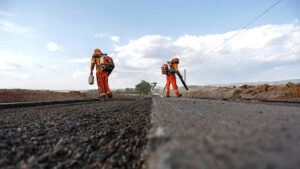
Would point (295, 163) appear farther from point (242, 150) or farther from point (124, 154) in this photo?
point (124, 154)

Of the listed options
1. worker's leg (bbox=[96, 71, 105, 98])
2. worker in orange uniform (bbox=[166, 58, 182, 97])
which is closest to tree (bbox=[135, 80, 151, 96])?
worker in orange uniform (bbox=[166, 58, 182, 97])

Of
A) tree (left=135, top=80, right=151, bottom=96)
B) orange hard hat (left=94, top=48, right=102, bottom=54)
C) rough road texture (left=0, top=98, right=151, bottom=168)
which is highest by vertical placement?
orange hard hat (left=94, top=48, right=102, bottom=54)

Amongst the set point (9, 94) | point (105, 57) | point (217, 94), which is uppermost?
point (105, 57)

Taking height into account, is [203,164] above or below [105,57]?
below

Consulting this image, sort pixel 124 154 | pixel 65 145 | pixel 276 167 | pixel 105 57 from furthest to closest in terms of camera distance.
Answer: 1. pixel 105 57
2. pixel 65 145
3. pixel 124 154
4. pixel 276 167

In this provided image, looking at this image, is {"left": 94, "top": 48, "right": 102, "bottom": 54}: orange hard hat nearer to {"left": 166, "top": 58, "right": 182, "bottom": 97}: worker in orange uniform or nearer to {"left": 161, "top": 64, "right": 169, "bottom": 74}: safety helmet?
{"left": 161, "top": 64, "right": 169, "bottom": 74}: safety helmet

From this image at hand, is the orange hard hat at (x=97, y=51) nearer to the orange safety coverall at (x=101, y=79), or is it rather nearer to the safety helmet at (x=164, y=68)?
the orange safety coverall at (x=101, y=79)

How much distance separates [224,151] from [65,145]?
4.17ft

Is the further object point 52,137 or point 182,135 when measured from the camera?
point 52,137

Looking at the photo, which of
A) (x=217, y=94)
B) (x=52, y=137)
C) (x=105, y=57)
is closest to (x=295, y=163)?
Result: (x=52, y=137)

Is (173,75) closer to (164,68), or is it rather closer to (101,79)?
(164,68)

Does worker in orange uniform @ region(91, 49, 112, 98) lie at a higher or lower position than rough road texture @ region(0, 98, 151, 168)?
higher

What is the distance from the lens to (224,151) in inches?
18.5

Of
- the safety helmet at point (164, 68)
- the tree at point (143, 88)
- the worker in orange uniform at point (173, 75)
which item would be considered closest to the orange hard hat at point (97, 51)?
the safety helmet at point (164, 68)
